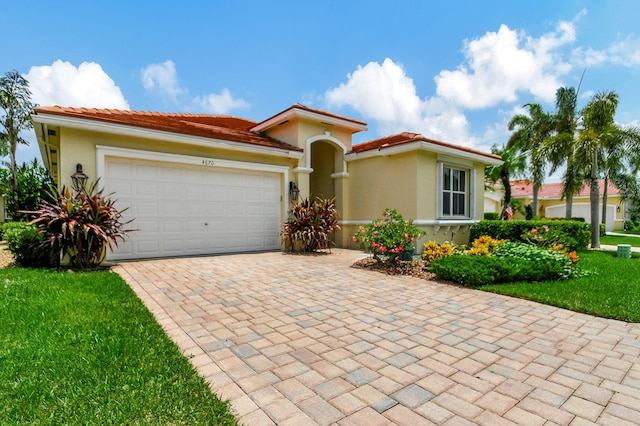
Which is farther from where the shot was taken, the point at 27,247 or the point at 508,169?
the point at 508,169

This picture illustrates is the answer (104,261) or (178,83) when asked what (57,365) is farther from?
(178,83)

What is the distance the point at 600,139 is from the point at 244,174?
13.0 meters

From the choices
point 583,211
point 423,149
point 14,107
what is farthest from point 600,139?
point 14,107

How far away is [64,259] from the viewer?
753 centimetres

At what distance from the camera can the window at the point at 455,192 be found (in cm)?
1120

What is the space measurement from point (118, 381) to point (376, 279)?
16.4 ft

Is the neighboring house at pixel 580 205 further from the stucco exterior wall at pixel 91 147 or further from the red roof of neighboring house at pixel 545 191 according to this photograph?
the stucco exterior wall at pixel 91 147

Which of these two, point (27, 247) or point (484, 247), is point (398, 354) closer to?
point (484, 247)

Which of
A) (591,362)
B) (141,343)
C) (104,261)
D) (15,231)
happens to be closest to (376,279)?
(591,362)

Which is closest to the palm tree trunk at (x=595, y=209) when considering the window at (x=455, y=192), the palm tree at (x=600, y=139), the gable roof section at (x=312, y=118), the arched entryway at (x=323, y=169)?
the palm tree at (x=600, y=139)

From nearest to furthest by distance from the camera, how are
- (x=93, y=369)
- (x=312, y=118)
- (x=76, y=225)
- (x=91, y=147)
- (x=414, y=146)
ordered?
(x=93, y=369)
(x=76, y=225)
(x=91, y=147)
(x=414, y=146)
(x=312, y=118)

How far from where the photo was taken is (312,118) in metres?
11.2

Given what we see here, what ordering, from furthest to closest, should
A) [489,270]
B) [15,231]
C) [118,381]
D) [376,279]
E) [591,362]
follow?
[15,231]
[376,279]
[489,270]
[591,362]
[118,381]

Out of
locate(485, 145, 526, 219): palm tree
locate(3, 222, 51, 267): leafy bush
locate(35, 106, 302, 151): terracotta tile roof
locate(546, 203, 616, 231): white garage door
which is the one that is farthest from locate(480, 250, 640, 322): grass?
locate(546, 203, 616, 231): white garage door
